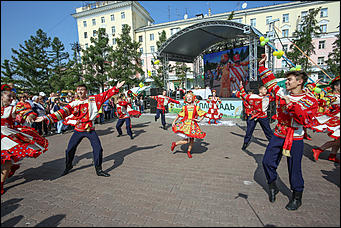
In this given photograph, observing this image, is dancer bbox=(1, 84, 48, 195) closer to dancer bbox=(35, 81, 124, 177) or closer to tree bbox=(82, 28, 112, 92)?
dancer bbox=(35, 81, 124, 177)

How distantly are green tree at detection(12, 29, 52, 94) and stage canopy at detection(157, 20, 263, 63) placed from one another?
63.0 feet

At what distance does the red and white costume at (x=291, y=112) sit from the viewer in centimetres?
251

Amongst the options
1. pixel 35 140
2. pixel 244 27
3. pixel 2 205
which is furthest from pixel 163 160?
pixel 244 27

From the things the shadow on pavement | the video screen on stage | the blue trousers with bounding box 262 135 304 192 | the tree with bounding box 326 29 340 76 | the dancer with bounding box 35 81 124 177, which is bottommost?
the shadow on pavement

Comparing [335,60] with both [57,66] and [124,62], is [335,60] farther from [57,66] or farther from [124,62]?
[57,66]

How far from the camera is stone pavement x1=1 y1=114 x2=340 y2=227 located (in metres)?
2.60

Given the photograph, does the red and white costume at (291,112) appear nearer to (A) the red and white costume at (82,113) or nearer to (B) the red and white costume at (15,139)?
(A) the red and white costume at (82,113)

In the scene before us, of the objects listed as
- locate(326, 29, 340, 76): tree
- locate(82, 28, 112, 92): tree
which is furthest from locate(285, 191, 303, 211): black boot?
locate(82, 28, 112, 92): tree

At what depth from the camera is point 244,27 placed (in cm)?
1290

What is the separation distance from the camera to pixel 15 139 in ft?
11.2

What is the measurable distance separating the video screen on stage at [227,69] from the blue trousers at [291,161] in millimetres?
16273

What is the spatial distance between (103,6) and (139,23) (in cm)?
808

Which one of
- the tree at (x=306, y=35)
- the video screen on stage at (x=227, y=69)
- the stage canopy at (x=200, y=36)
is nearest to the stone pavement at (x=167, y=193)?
the tree at (x=306, y=35)

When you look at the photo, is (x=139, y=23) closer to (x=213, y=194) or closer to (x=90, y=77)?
(x=90, y=77)
